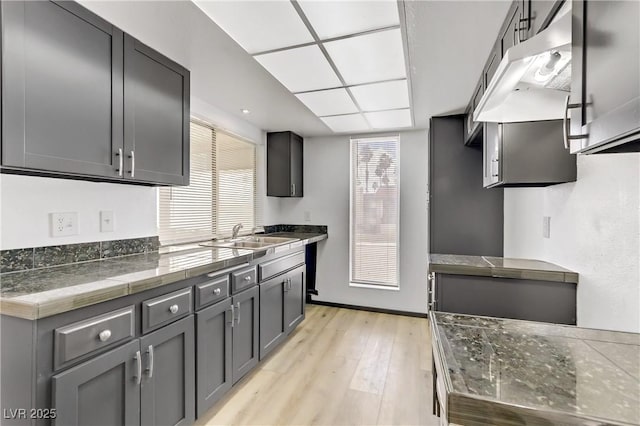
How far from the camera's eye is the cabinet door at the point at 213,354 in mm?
1691

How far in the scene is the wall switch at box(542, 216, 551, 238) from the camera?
1.88 meters

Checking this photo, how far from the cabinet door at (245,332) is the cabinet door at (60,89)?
1.15m

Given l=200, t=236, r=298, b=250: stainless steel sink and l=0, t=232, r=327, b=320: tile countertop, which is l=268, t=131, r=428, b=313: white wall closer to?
l=200, t=236, r=298, b=250: stainless steel sink

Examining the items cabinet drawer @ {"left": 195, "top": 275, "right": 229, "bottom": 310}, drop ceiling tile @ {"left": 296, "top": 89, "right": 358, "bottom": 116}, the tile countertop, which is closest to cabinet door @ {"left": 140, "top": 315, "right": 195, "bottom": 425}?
cabinet drawer @ {"left": 195, "top": 275, "right": 229, "bottom": 310}

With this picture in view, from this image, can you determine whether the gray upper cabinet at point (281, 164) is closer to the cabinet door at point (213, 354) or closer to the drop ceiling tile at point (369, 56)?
the drop ceiling tile at point (369, 56)

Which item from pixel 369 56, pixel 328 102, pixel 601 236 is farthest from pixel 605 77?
pixel 328 102

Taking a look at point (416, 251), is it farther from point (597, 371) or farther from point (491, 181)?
point (597, 371)

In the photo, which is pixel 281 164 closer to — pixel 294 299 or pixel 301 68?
pixel 294 299

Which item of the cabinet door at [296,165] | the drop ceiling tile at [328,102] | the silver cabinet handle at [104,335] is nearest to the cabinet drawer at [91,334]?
the silver cabinet handle at [104,335]

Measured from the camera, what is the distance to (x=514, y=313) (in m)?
1.80

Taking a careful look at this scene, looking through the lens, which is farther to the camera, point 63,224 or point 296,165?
point 296,165

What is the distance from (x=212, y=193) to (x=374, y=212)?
1.98 m

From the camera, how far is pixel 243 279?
210 cm

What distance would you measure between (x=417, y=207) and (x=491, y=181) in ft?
5.15
